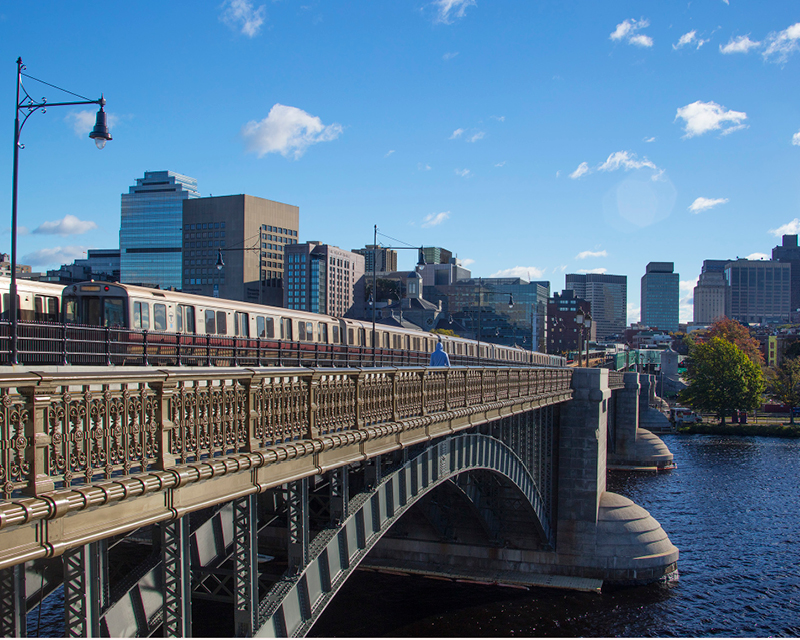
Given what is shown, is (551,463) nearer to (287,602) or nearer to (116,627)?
(287,602)

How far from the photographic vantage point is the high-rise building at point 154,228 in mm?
183250

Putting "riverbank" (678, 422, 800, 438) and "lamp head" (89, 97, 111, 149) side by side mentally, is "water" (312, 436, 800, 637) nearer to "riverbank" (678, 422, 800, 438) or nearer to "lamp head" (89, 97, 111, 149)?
"lamp head" (89, 97, 111, 149)

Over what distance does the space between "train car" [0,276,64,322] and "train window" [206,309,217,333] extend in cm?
511

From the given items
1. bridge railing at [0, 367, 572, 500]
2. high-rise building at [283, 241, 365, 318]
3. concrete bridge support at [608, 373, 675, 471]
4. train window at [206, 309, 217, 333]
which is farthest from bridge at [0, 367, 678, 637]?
high-rise building at [283, 241, 365, 318]

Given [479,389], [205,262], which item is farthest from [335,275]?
[479,389]

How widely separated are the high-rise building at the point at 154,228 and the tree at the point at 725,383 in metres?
133

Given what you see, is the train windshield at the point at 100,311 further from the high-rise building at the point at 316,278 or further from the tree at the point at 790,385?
the high-rise building at the point at 316,278

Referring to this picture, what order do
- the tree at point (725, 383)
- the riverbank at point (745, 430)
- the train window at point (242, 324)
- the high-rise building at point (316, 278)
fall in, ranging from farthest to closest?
1. the high-rise building at point (316, 278)
2. the tree at point (725, 383)
3. the riverbank at point (745, 430)
4. the train window at point (242, 324)

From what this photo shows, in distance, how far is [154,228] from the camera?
610 feet

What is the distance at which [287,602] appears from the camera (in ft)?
35.4

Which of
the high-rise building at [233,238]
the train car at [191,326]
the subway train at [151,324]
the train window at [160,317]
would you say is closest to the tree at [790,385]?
the high-rise building at [233,238]

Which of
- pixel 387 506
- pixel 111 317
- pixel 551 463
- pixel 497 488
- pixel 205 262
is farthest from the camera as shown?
pixel 205 262

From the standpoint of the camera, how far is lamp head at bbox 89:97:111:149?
16656 mm

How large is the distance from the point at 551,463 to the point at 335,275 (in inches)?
6239
